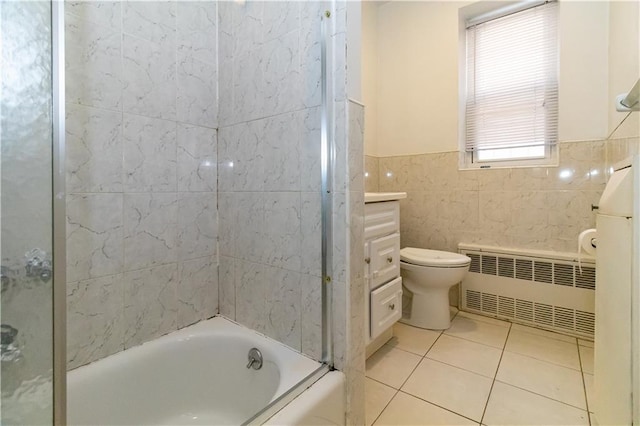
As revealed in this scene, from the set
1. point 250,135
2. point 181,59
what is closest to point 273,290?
point 250,135

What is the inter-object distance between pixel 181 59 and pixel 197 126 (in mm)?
299

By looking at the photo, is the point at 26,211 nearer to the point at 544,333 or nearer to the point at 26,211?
the point at 26,211

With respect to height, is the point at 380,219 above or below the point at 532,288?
above

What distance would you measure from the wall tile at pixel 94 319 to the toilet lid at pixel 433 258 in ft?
5.38

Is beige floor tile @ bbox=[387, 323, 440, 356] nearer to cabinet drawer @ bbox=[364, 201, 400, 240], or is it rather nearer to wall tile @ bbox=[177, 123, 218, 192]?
cabinet drawer @ bbox=[364, 201, 400, 240]

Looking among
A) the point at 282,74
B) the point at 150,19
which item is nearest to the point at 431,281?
the point at 282,74

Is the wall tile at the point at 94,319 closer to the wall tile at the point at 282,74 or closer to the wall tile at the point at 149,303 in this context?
the wall tile at the point at 149,303

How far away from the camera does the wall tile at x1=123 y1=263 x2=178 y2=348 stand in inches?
46.2

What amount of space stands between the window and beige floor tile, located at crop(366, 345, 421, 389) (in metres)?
1.52

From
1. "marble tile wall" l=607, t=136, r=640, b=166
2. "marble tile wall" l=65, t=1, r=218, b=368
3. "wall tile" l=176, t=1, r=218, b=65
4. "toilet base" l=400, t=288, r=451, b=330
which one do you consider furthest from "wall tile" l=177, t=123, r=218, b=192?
"marble tile wall" l=607, t=136, r=640, b=166

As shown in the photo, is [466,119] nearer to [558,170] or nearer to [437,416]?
[558,170]

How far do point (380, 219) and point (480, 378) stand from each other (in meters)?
0.94

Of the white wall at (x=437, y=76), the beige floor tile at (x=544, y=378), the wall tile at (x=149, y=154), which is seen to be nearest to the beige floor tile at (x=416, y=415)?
Result: the beige floor tile at (x=544, y=378)

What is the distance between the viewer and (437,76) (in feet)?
7.52
